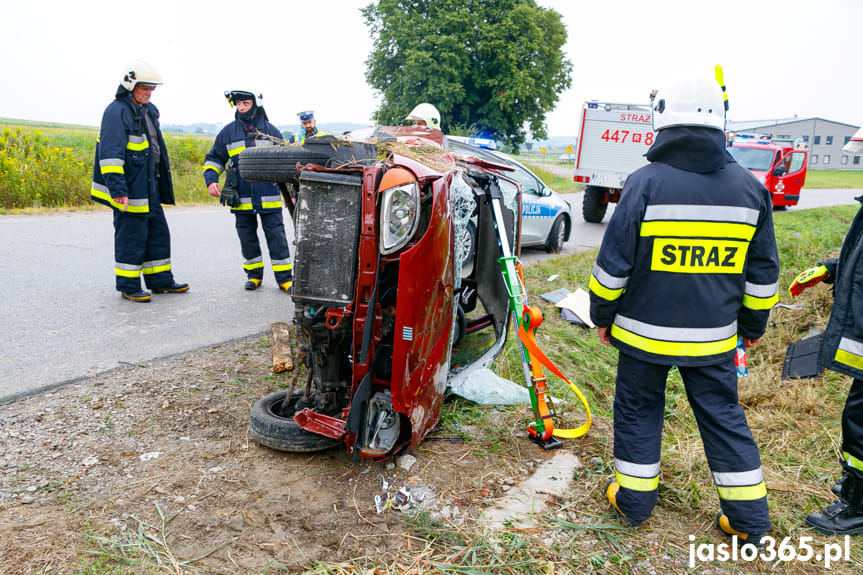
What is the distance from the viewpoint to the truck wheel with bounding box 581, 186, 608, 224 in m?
14.0

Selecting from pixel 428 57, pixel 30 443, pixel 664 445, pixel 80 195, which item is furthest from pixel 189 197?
pixel 428 57

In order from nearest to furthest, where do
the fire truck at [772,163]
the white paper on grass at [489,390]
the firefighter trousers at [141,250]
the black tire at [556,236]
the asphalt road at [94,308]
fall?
the white paper on grass at [489,390] < the asphalt road at [94,308] < the firefighter trousers at [141,250] < the black tire at [556,236] < the fire truck at [772,163]

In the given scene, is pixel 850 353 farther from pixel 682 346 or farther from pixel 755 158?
pixel 755 158

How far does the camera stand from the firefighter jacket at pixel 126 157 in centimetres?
524

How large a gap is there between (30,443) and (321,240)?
1765 millimetres

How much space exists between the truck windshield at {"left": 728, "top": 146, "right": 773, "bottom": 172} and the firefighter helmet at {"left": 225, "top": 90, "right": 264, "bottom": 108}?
48.7 ft

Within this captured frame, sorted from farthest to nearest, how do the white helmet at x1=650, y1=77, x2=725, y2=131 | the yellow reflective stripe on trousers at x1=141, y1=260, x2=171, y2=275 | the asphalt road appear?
1. the yellow reflective stripe on trousers at x1=141, y1=260, x2=171, y2=275
2. the asphalt road
3. the white helmet at x1=650, y1=77, x2=725, y2=131

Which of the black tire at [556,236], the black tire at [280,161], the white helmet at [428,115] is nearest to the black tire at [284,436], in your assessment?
the black tire at [280,161]

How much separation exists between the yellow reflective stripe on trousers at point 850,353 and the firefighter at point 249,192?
455cm

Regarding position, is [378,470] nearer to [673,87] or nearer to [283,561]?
A: [283,561]

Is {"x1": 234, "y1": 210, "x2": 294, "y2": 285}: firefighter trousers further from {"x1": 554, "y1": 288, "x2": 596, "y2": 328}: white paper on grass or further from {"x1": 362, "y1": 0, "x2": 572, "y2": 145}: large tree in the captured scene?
{"x1": 362, "y1": 0, "x2": 572, "y2": 145}: large tree

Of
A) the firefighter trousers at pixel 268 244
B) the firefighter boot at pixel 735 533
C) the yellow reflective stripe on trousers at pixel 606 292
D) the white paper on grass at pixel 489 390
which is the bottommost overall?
the firefighter boot at pixel 735 533

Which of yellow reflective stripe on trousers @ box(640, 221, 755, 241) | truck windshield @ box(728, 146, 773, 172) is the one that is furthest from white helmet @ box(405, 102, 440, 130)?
truck windshield @ box(728, 146, 773, 172)

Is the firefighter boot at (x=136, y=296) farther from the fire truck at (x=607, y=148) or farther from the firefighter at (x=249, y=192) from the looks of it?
the fire truck at (x=607, y=148)
